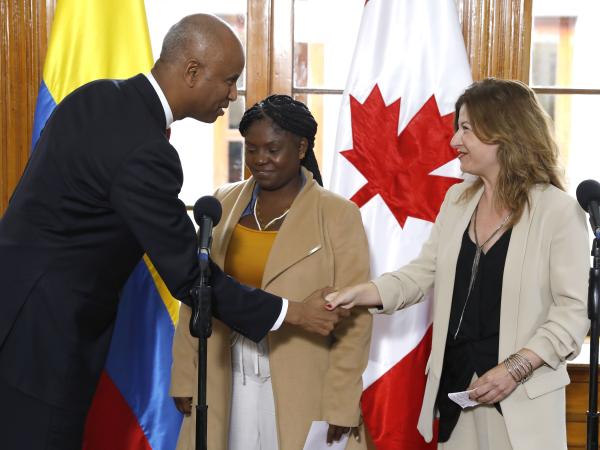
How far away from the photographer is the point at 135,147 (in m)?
1.87

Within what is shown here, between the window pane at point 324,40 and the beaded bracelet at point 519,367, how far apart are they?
1565 mm

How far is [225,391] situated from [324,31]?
153 centimetres

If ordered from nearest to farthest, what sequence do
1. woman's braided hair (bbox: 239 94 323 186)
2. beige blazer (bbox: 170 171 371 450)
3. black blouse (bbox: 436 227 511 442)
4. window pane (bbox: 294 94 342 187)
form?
black blouse (bbox: 436 227 511 442) < beige blazer (bbox: 170 171 371 450) < woman's braided hair (bbox: 239 94 323 186) < window pane (bbox: 294 94 342 187)

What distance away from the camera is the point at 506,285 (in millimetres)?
1966

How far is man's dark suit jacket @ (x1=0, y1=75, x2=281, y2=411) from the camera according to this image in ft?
6.15

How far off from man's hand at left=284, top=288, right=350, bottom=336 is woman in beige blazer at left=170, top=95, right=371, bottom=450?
0.40ft

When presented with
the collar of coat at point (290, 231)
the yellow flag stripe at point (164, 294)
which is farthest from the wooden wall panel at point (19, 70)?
the collar of coat at point (290, 231)

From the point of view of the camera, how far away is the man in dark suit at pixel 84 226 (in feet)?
6.18

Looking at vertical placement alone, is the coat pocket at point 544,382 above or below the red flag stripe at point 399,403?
above

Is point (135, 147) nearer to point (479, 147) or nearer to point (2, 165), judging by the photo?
point (479, 147)

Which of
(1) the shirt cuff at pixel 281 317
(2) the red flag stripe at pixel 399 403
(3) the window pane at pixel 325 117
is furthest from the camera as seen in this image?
(3) the window pane at pixel 325 117

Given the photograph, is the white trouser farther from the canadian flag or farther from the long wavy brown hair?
the long wavy brown hair

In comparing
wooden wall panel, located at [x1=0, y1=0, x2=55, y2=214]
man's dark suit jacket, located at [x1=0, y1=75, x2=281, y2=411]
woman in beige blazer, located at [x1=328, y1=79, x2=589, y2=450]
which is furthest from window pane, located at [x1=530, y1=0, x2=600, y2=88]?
wooden wall panel, located at [x1=0, y1=0, x2=55, y2=214]

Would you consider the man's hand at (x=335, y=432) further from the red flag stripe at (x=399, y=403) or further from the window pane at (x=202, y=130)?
the window pane at (x=202, y=130)
